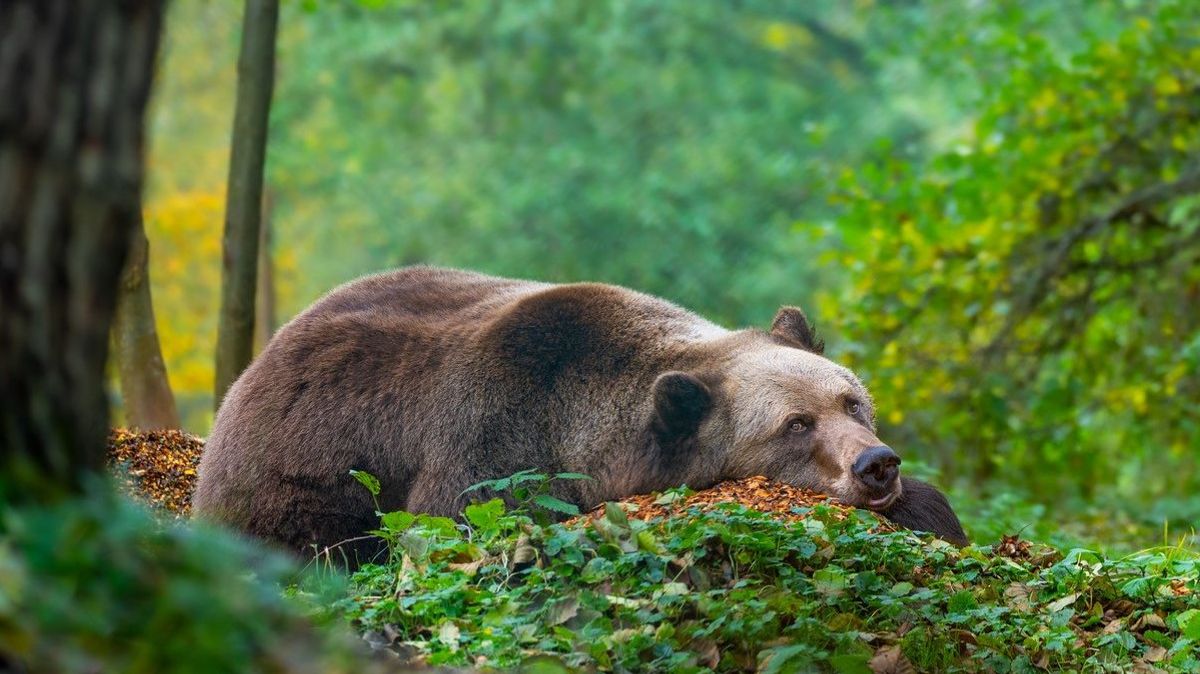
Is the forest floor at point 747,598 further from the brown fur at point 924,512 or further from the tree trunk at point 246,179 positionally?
the tree trunk at point 246,179

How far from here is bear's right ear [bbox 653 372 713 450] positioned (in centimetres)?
679

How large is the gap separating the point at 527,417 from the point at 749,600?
2514 mm

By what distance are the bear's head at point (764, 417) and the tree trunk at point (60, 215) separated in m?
4.16

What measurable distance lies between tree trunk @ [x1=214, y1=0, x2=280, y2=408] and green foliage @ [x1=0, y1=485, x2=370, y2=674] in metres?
6.66

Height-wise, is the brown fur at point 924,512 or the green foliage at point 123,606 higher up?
the green foliage at point 123,606

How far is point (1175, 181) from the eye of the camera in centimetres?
1090

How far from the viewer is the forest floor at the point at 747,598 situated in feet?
14.4

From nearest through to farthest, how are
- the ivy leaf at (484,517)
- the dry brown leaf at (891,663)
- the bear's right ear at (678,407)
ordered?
the dry brown leaf at (891,663) < the ivy leaf at (484,517) < the bear's right ear at (678,407)

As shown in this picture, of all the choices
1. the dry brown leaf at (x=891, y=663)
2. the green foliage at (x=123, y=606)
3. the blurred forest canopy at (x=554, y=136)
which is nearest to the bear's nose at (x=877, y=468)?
the dry brown leaf at (x=891, y=663)

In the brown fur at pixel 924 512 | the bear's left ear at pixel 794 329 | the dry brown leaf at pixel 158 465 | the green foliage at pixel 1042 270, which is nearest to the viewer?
the brown fur at pixel 924 512

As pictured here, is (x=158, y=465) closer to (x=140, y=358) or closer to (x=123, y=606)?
(x=140, y=358)

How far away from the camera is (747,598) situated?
4680 mm

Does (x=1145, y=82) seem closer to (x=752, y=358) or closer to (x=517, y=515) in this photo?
(x=752, y=358)

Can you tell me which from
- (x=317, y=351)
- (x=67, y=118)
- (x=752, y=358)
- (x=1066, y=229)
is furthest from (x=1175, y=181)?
(x=67, y=118)
